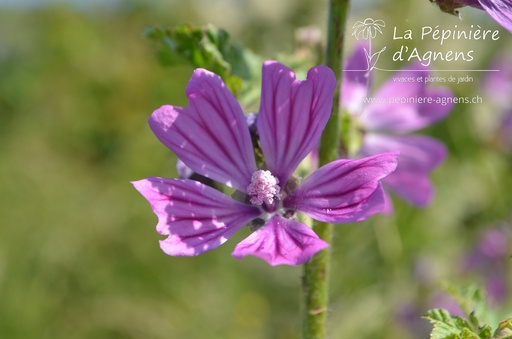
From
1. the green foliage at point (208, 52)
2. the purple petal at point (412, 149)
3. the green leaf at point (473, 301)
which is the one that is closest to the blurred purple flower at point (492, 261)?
the purple petal at point (412, 149)

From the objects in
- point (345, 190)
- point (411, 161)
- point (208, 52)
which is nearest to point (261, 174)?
point (345, 190)

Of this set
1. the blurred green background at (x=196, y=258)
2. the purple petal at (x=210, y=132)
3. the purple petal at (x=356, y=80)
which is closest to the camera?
the purple petal at (x=210, y=132)

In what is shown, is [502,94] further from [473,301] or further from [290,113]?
[290,113]

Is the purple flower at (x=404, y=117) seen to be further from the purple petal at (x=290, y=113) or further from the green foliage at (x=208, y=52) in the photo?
the purple petal at (x=290, y=113)

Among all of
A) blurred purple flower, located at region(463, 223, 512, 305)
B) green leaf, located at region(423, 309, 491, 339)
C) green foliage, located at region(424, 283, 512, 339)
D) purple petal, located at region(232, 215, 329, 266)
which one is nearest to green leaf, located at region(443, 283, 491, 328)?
green foliage, located at region(424, 283, 512, 339)

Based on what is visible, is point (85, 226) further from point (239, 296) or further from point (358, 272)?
point (358, 272)

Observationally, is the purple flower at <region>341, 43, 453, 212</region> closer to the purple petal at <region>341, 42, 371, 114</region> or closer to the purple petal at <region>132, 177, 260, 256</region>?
the purple petal at <region>341, 42, 371, 114</region>

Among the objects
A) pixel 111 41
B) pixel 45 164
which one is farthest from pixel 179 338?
pixel 111 41
